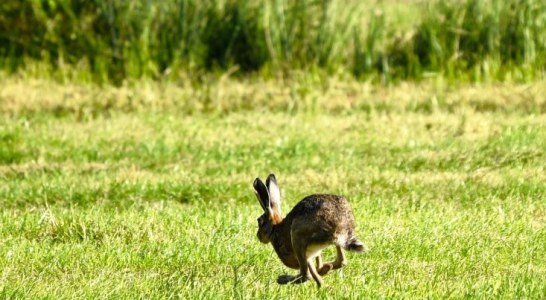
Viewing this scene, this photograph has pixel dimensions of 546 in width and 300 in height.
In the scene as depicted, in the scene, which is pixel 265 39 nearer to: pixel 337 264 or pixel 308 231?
pixel 337 264

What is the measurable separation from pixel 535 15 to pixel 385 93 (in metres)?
2.10

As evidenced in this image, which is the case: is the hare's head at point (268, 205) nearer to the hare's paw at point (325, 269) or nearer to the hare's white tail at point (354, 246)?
the hare's paw at point (325, 269)

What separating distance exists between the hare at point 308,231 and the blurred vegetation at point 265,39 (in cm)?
882

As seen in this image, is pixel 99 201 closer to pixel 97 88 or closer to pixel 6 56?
Result: pixel 97 88

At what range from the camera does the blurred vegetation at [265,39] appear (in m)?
15.1

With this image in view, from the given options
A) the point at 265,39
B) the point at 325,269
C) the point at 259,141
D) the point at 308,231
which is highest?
the point at 308,231

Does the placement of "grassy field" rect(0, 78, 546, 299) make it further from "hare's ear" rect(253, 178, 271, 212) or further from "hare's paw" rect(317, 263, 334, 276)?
"hare's ear" rect(253, 178, 271, 212)

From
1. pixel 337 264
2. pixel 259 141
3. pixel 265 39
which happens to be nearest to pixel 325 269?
pixel 337 264

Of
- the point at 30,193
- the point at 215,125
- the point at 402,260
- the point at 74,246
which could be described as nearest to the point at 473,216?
the point at 402,260

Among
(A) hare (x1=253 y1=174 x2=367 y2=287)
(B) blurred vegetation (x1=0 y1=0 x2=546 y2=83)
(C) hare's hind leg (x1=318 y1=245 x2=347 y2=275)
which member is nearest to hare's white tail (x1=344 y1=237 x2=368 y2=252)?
(A) hare (x1=253 y1=174 x2=367 y2=287)

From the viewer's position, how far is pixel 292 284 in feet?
20.8

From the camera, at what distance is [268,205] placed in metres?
6.46

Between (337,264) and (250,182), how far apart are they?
12.9 ft

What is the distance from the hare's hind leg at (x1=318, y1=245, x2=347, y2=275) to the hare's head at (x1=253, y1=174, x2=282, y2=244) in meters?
0.33
